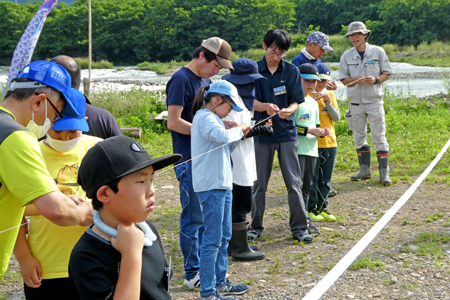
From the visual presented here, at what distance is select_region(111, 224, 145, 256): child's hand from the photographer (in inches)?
55.8

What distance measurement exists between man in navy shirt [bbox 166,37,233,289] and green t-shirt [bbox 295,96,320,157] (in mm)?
1325

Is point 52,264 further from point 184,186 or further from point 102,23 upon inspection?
point 102,23

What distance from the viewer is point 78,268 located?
1.41 meters

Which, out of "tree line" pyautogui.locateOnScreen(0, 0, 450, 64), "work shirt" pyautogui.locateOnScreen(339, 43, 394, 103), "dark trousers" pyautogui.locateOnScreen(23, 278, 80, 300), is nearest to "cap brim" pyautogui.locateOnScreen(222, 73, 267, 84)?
"dark trousers" pyautogui.locateOnScreen(23, 278, 80, 300)

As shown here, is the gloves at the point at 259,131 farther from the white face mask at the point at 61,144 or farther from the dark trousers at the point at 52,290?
the dark trousers at the point at 52,290

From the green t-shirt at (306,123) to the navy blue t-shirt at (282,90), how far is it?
0.73 feet

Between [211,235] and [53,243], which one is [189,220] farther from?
[53,243]

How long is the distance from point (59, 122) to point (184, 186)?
1585mm

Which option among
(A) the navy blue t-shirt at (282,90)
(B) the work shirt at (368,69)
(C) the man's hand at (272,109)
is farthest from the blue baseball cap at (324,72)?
(B) the work shirt at (368,69)

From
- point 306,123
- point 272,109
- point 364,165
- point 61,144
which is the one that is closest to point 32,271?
point 61,144

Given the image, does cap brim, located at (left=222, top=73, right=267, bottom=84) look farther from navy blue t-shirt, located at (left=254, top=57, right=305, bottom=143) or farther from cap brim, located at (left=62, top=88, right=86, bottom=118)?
cap brim, located at (left=62, top=88, right=86, bottom=118)

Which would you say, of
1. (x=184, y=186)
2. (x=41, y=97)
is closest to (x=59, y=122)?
(x=41, y=97)

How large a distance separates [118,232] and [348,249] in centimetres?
322

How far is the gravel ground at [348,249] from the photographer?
3.43 meters
